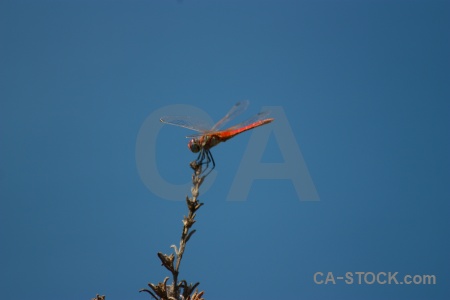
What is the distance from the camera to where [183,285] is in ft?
8.97

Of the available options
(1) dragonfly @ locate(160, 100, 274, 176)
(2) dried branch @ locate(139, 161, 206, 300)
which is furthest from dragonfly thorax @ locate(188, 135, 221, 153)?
(2) dried branch @ locate(139, 161, 206, 300)

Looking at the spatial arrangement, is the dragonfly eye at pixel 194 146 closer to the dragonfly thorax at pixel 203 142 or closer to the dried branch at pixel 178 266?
the dragonfly thorax at pixel 203 142

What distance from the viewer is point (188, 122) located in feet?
13.4

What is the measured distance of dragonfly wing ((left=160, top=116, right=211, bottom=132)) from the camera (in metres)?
3.98

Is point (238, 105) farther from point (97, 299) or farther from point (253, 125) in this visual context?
point (97, 299)

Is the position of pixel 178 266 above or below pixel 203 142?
below

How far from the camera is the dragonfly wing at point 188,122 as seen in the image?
398 centimetres

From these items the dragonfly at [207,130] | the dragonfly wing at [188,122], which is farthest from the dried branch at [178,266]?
the dragonfly wing at [188,122]

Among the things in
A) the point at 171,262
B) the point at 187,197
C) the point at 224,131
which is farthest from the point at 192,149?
the point at 171,262

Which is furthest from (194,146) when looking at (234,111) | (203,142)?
(234,111)

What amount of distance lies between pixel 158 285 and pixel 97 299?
1.72 ft

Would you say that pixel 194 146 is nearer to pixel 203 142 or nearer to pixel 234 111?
pixel 203 142

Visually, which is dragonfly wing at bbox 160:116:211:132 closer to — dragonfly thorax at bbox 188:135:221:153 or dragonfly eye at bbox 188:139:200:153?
dragonfly thorax at bbox 188:135:221:153

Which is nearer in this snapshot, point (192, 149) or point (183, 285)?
point (183, 285)
